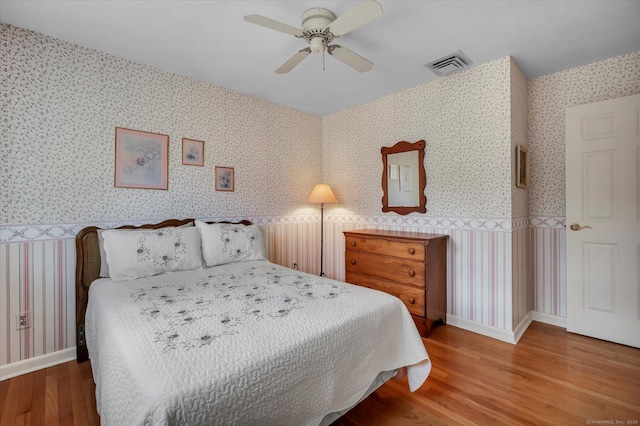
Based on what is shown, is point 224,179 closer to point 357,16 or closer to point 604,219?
point 357,16

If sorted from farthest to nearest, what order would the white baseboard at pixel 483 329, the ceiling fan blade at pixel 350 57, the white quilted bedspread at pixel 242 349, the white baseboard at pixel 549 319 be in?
the white baseboard at pixel 549 319, the white baseboard at pixel 483 329, the ceiling fan blade at pixel 350 57, the white quilted bedspread at pixel 242 349

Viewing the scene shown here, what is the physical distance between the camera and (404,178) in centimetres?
331

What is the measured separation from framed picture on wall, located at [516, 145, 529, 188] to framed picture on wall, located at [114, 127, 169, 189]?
3.21 m

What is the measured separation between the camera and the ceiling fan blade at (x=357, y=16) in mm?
1478

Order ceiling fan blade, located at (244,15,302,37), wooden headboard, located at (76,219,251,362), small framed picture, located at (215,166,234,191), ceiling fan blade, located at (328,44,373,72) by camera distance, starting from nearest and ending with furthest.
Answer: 1. ceiling fan blade, located at (244,15,302,37)
2. ceiling fan blade, located at (328,44,373,72)
3. wooden headboard, located at (76,219,251,362)
4. small framed picture, located at (215,166,234,191)

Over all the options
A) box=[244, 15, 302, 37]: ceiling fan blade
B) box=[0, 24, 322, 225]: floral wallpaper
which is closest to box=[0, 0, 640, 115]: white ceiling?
box=[0, 24, 322, 225]: floral wallpaper

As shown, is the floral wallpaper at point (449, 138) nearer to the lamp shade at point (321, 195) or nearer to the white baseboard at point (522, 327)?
the lamp shade at point (321, 195)

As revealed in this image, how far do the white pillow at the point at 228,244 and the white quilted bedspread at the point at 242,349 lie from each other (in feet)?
1.88

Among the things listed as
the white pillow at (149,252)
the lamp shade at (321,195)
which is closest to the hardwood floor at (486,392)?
the white pillow at (149,252)

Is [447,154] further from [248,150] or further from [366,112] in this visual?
[248,150]

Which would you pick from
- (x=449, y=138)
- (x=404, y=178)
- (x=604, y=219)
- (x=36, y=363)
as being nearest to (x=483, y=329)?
(x=604, y=219)

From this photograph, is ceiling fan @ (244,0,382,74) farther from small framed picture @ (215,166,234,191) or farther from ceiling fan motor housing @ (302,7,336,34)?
small framed picture @ (215,166,234,191)

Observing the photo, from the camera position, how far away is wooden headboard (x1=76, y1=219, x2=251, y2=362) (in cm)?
223

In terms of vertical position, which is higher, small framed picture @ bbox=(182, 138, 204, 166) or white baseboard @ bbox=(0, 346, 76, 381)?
small framed picture @ bbox=(182, 138, 204, 166)
